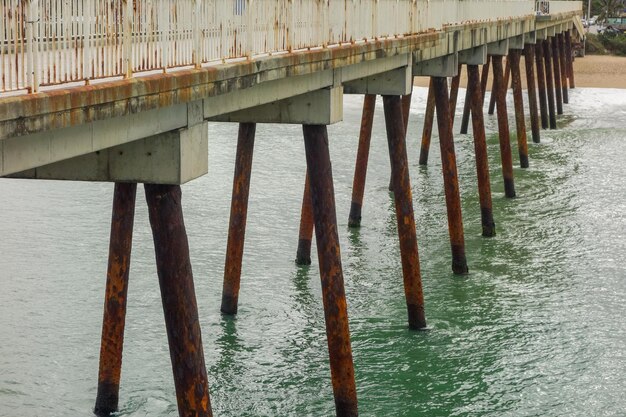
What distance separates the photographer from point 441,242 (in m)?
19.8

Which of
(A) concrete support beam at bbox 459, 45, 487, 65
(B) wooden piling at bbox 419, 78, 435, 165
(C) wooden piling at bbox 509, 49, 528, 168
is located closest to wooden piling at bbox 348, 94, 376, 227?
(A) concrete support beam at bbox 459, 45, 487, 65

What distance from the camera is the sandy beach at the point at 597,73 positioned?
4972cm

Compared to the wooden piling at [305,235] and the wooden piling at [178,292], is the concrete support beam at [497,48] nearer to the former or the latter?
the wooden piling at [305,235]

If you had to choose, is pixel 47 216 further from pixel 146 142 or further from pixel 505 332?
pixel 146 142

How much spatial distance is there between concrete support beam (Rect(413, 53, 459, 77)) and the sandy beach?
2964cm

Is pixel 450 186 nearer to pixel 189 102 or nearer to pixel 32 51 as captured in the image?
pixel 189 102

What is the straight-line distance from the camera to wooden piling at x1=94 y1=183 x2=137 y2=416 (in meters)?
11.2

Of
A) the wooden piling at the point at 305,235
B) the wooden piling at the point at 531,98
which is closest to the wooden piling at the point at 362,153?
the wooden piling at the point at 305,235

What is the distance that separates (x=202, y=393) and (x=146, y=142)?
1.81 metres

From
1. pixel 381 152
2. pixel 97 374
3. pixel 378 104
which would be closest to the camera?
pixel 97 374

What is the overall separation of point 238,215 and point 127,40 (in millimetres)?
7114

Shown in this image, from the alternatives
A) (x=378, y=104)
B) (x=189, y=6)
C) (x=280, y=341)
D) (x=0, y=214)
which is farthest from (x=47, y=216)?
(x=378, y=104)

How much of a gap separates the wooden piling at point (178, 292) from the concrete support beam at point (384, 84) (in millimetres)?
6632

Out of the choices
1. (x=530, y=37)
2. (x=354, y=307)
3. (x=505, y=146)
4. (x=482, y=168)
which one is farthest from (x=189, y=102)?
(x=530, y=37)
